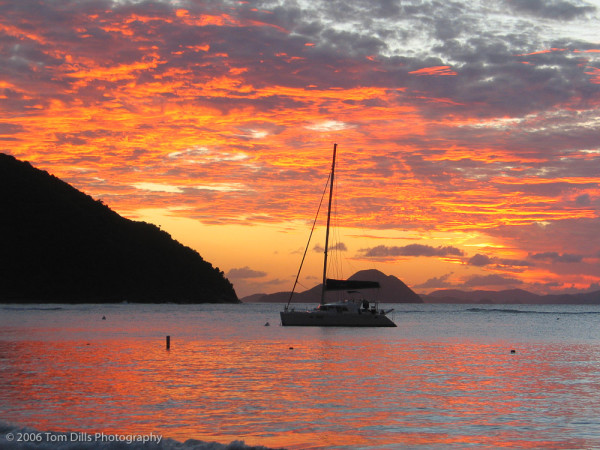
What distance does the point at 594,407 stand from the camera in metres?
27.0

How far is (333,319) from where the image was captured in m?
73.7

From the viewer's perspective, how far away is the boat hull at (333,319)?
Answer: 7312cm

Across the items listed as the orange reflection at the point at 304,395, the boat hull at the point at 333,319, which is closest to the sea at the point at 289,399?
the orange reflection at the point at 304,395

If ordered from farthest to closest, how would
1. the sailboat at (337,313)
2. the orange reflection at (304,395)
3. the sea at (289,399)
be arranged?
1. the sailboat at (337,313)
2. the orange reflection at (304,395)
3. the sea at (289,399)

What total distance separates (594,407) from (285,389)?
12561mm

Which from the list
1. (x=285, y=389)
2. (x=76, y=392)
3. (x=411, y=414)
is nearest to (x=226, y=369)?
(x=285, y=389)

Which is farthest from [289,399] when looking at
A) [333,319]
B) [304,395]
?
[333,319]

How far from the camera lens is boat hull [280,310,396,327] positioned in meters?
73.1

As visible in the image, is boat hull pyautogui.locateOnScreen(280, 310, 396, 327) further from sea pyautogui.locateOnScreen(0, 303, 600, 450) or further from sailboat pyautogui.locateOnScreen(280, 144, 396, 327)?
sea pyautogui.locateOnScreen(0, 303, 600, 450)

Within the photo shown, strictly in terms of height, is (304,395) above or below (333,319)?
below

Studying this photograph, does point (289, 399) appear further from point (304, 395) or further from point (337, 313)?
point (337, 313)

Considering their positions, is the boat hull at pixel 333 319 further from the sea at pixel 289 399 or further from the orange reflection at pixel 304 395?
the orange reflection at pixel 304 395

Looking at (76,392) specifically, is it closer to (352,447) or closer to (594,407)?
(352,447)

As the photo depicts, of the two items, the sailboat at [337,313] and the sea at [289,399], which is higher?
the sailboat at [337,313]
